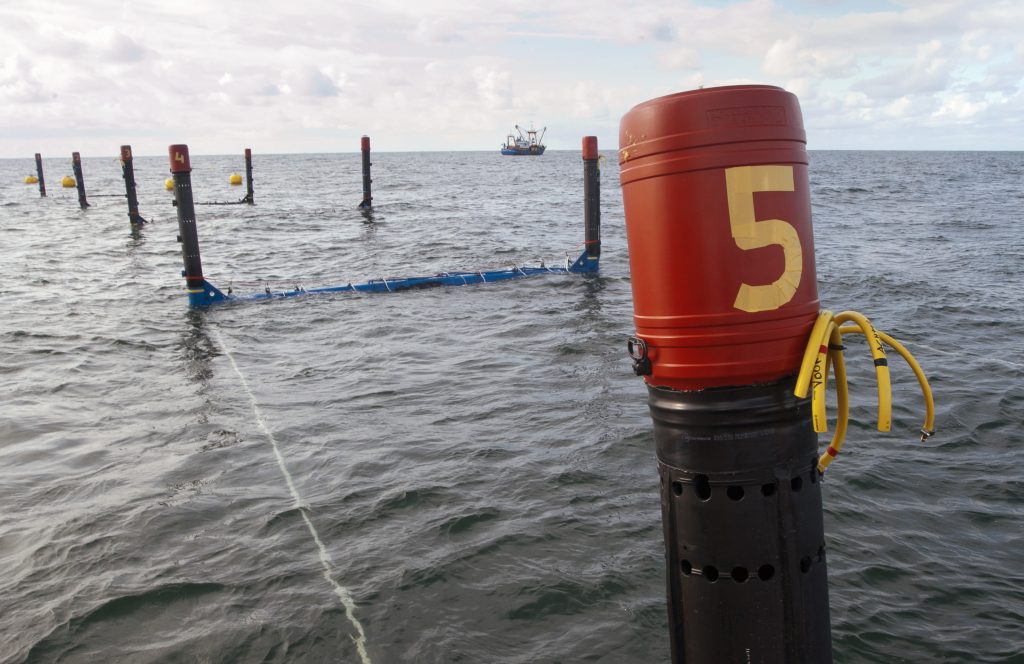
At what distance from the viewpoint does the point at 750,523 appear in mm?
2186

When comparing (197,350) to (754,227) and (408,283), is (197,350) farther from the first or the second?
(754,227)

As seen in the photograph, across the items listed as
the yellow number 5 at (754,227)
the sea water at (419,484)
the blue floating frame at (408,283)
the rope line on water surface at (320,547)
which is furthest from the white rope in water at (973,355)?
the yellow number 5 at (754,227)

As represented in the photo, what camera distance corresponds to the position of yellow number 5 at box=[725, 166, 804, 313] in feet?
7.05

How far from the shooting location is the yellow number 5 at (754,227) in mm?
2148

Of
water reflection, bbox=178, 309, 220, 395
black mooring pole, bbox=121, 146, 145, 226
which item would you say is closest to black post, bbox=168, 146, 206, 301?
water reflection, bbox=178, 309, 220, 395

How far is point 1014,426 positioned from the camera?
7.98 meters

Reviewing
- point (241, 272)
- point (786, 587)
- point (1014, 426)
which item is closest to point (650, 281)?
point (786, 587)

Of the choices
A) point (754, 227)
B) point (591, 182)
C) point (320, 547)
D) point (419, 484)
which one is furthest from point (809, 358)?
point (591, 182)

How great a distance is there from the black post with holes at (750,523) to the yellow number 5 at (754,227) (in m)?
0.25

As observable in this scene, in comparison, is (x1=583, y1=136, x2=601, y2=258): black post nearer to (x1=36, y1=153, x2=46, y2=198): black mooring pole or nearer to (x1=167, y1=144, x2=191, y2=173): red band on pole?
(x1=167, y1=144, x2=191, y2=173): red band on pole

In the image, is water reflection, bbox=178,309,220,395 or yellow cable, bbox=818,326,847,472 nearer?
yellow cable, bbox=818,326,847,472

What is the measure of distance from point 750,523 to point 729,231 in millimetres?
819

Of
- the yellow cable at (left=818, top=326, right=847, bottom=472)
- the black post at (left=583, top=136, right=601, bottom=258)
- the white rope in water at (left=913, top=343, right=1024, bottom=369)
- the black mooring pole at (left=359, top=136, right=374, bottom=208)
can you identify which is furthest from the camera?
the black mooring pole at (left=359, top=136, right=374, bottom=208)

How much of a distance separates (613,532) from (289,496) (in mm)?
2740
